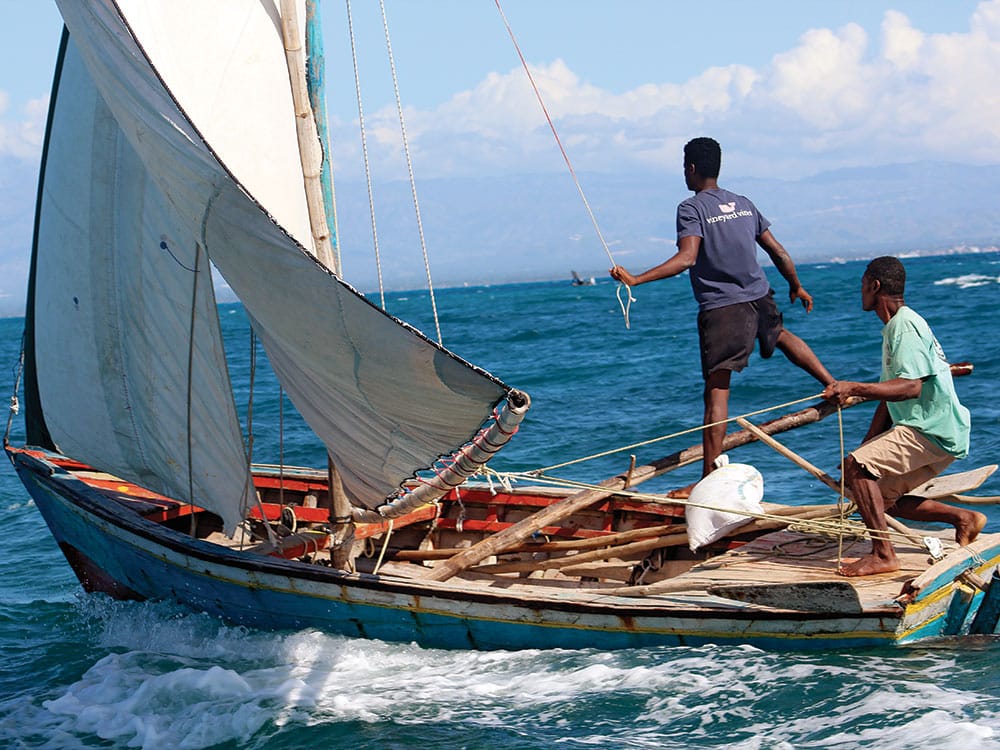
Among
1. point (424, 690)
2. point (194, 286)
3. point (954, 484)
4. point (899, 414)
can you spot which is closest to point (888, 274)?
point (899, 414)

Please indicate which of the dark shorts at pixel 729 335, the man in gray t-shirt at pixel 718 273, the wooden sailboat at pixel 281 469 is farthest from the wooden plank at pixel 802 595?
the dark shorts at pixel 729 335

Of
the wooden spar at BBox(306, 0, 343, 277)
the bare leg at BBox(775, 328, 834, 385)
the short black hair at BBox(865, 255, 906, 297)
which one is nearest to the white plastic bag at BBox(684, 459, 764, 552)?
the bare leg at BBox(775, 328, 834, 385)

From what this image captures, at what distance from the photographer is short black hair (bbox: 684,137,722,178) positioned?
909cm

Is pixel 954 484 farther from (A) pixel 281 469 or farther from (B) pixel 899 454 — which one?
(A) pixel 281 469

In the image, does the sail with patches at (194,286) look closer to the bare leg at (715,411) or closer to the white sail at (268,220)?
the white sail at (268,220)

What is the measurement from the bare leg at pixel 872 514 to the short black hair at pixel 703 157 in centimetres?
254

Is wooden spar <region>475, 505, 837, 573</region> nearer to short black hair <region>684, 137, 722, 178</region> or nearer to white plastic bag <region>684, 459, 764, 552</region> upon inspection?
white plastic bag <region>684, 459, 764, 552</region>

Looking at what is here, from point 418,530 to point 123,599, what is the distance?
2.87 metres

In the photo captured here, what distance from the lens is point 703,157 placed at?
9.09 m

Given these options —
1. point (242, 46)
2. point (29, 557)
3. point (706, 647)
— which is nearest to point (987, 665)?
point (706, 647)

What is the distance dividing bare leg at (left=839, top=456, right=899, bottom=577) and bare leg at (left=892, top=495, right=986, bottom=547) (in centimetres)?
40

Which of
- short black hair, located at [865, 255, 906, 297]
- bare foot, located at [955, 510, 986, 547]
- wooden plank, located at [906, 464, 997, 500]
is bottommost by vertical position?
bare foot, located at [955, 510, 986, 547]

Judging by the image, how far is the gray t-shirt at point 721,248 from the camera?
29.6 ft

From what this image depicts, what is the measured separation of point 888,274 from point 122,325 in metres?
6.35
